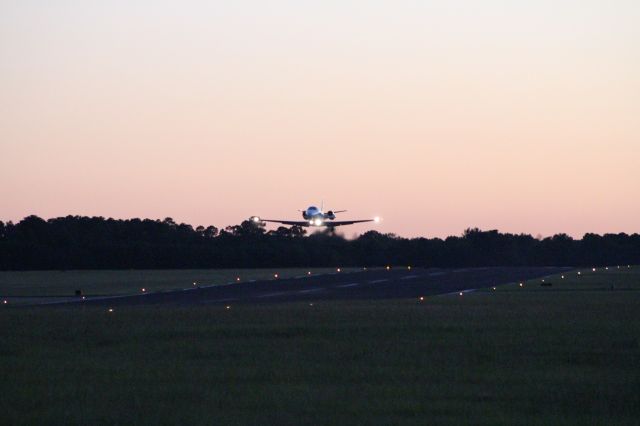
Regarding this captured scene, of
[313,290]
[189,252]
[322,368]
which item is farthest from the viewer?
[189,252]

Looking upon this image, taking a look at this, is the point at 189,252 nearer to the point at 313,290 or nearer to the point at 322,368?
the point at 313,290

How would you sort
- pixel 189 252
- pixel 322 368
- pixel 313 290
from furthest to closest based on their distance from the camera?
pixel 189 252 → pixel 313 290 → pixel 322 368

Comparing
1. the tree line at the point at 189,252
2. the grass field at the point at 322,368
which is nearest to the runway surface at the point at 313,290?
the grass field at the point at 322,368

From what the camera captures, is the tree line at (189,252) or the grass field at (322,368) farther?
the tree line at (189,252)

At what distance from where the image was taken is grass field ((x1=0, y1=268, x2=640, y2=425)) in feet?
68.3

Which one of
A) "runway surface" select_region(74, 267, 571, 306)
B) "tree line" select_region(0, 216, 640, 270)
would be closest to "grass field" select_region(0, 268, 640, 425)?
"runway surface" select_region(74, 267, 571, 306)

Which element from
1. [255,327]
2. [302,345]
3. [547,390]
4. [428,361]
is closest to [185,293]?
[255,327]

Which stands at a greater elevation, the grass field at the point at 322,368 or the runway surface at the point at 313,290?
the runway surface at the point at 313,290

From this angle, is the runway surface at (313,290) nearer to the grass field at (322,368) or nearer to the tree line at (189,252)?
the grass field at (322,368)

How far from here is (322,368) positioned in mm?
27781

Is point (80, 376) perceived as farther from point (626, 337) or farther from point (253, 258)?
point (253, 258)

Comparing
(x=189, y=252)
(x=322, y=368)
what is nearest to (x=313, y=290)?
(x=322, y=368)

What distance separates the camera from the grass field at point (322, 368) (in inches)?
820

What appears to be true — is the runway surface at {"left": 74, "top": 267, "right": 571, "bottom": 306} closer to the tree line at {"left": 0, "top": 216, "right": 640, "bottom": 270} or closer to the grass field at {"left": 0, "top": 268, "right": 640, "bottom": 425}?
the grass field at {"left": 0, "top": 268, "right": 640, "bottom": 425}
